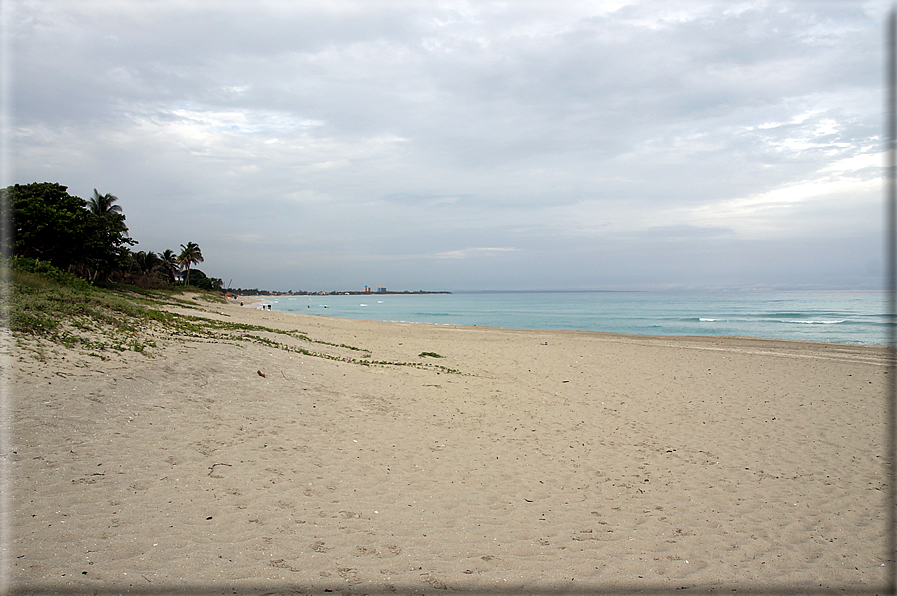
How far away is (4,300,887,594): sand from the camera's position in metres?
3.92

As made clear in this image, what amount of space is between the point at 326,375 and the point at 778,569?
8835 mm

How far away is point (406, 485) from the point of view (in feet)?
19.0

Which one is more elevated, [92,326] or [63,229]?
[63,229]

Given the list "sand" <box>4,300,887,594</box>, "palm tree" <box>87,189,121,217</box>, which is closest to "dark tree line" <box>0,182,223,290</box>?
"palm tree" <box>87,189,121,217</box>

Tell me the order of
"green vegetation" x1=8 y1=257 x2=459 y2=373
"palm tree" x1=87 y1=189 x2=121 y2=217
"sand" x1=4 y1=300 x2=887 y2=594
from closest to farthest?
"sand" x1=4 y1=300 x2=887 y2=594, "green vegetation" x1=8 y1=257 x2=459 y2=373, "palm tree" x1=87 y1=189 x2=121 y2=217

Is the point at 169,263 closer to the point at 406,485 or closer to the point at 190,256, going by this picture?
the point at 190,256

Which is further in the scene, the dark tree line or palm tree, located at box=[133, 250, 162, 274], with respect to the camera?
palm tree, located at box=[133, 250, 162, 274]

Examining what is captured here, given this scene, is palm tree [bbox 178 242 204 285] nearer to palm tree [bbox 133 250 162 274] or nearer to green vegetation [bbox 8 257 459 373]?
palm tree [bbox 133 250 162 274]

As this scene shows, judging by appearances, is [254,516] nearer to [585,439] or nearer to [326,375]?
[585,439]

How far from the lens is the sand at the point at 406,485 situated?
3.92 m

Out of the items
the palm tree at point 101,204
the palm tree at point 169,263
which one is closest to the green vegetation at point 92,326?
the palm tree at point 101,204

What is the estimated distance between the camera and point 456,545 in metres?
4.43

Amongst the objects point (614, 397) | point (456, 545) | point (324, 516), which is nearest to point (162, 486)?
point (324, 516)

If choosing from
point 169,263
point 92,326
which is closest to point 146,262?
point 169,263
